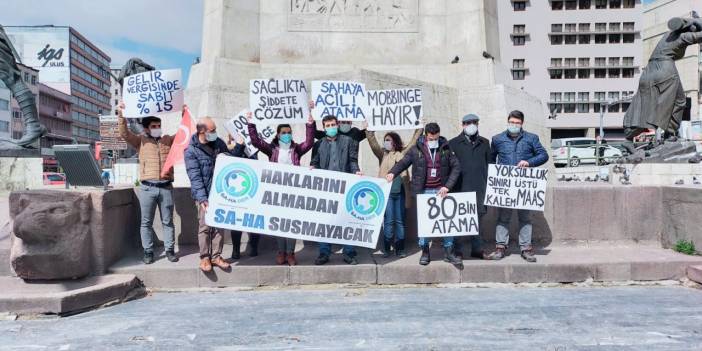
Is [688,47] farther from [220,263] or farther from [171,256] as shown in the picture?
[171,256]

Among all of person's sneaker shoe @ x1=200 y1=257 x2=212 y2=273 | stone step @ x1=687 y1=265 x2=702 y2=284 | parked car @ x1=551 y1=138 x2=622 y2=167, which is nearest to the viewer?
person's sneaker shoe @ x1=200 y1=257 x2=212 y2=273

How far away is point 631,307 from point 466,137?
299cm

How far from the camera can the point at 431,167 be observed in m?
7.21

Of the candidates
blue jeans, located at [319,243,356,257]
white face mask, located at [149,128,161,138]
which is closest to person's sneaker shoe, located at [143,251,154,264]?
white face mask, located at [149,128,161,138]

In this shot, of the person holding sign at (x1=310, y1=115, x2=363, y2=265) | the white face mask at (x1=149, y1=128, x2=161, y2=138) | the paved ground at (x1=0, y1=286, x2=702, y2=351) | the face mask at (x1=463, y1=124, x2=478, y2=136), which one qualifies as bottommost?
the paved ground at (x1=0, y1=286, x2=702, y2=351)

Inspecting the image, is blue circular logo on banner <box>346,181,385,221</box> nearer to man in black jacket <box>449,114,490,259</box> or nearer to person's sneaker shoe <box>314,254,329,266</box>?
person's sneaker shoe <box>314,254,329,266</box>

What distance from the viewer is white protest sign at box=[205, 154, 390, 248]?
22.0 feet

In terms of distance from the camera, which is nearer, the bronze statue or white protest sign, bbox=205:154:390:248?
white protest sign, bbox=205:154:390:248

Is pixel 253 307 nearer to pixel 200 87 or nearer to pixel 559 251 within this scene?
pixel 559 251

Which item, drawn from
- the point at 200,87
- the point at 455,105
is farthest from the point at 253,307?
the point at 455,105

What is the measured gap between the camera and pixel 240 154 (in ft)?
25.0

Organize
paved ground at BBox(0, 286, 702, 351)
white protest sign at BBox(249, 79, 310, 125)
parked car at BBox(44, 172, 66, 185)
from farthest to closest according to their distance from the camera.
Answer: parked car at BBox(44, 172, 66, 185), white protest sign at BBox(249, 79, 310, 125), paved ground at BBox(0, 286, 702, 351)

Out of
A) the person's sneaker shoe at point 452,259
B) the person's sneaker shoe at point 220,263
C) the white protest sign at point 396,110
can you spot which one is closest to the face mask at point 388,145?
the white protest sign at point 396,110

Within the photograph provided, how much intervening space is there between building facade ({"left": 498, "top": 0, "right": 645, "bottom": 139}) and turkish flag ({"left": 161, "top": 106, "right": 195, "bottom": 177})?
240 ft
